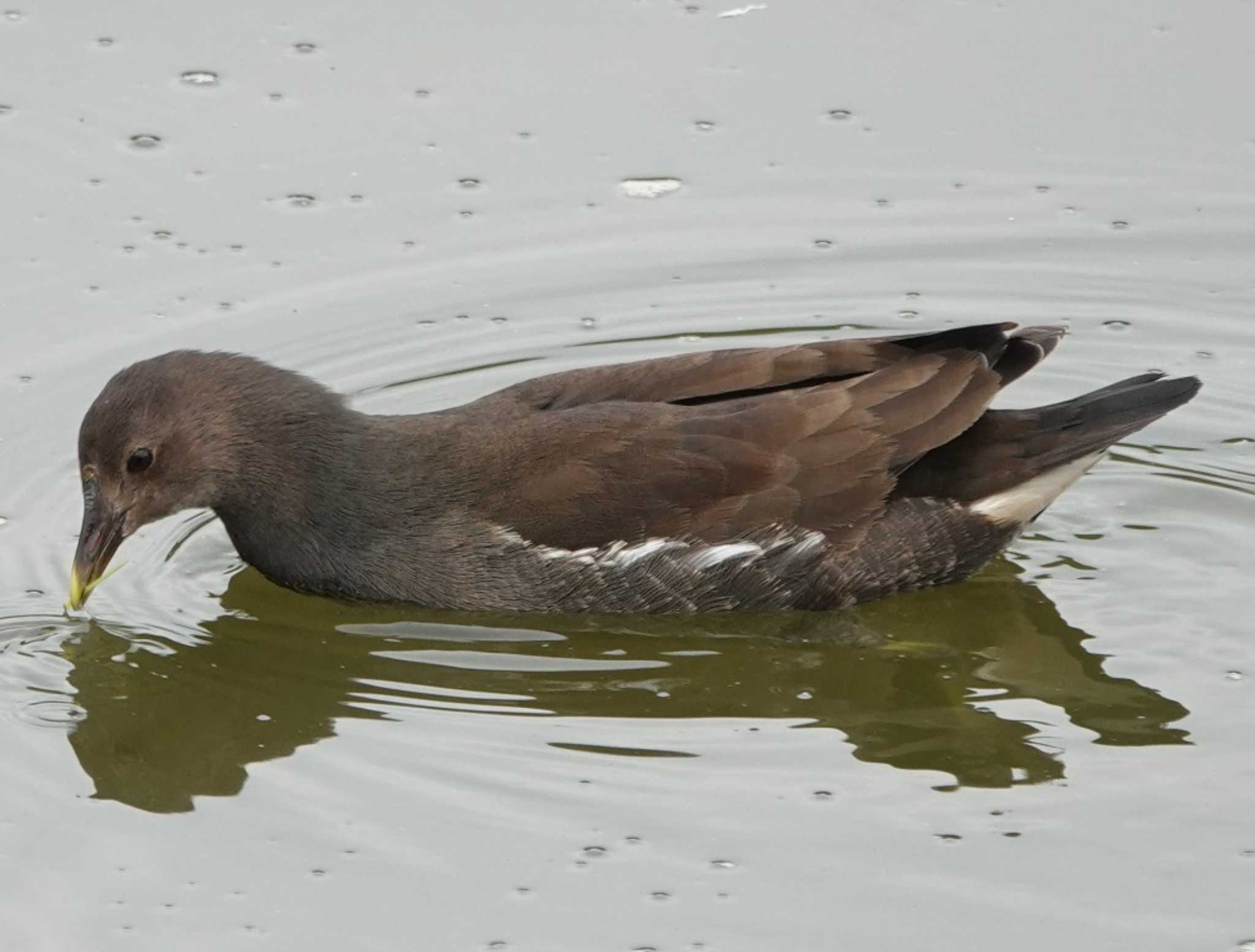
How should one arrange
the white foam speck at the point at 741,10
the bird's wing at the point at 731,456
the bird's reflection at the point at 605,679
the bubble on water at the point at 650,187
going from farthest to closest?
the white foam speck at the point at 741,10 < the bubble on water at the point at 650,187 < the bird's wing at the point at 731,456 < the bird's reflection at the point at 605,679

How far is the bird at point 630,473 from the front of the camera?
9.09m

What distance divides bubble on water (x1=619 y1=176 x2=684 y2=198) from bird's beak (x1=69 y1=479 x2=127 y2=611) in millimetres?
3802

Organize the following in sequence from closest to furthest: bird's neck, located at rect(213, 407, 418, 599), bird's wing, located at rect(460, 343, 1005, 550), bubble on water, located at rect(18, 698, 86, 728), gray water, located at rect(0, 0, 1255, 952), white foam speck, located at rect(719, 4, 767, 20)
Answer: gray water, located at rect(0, 0, 1255, 952)
bubble on water, located at rect(18, 698, 86, 728)
bird's wing, located at rect(460, 343, 1005, 550)
bird's neck, located at rect(213, 407, 418, 599)
white foam speck, located at rect(719, 4, 767, 20)

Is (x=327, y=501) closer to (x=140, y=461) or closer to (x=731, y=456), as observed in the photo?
(x=140, y=461)

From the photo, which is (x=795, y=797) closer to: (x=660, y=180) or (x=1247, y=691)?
(x=1247, y=691)

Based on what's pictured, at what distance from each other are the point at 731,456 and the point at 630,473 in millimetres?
394

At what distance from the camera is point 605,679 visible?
352 inches

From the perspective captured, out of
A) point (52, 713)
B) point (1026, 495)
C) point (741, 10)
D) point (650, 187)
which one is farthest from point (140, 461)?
point (741, 10)

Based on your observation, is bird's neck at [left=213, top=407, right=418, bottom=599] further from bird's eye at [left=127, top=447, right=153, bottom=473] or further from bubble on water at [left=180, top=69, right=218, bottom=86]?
bubble on water at [left=180, top=69, right=218, bottom=86]

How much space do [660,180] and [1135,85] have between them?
264 centimetres

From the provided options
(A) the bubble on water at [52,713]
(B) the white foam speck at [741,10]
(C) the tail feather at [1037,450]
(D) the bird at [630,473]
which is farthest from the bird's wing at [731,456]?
(B) the white foam speck at [741,10]

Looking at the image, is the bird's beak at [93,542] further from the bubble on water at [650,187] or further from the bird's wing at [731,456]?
the bubble on water at [650,187]

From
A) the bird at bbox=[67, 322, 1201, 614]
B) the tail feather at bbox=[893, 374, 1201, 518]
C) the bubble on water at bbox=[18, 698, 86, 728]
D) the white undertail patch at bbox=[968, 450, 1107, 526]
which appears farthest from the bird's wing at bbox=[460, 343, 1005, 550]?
the bubble on water at bbox=[18, 698, 86, 728]

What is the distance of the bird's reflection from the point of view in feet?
28.1
